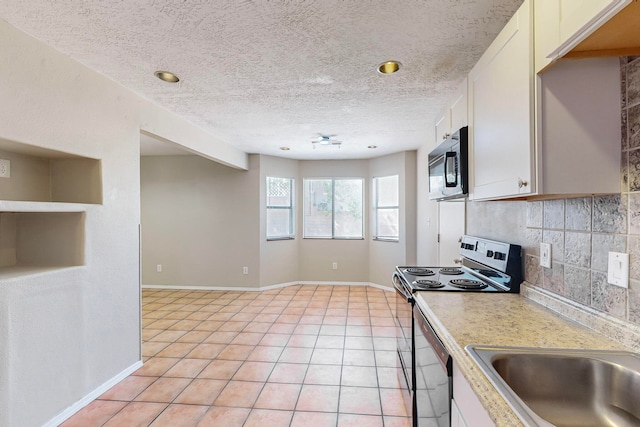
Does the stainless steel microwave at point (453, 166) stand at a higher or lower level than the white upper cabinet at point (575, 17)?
lower

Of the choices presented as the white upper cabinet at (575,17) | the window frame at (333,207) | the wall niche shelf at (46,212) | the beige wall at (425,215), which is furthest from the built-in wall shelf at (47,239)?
the window frame at (333,207)

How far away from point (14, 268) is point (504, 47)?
303 cm

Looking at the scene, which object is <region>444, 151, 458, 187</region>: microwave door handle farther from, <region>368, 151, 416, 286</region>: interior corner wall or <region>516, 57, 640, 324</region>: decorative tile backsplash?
<region>368, 151, 416, 286</region>: interior corner wall

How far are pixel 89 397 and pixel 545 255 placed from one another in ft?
9.88

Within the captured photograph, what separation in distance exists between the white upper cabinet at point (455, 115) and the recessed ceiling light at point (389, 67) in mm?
437

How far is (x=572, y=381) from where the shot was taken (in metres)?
0.98

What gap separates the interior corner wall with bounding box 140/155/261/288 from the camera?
523cm

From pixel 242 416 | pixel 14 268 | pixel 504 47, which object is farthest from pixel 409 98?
pixel 14 268

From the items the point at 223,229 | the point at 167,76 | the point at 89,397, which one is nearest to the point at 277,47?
the point at 167,76

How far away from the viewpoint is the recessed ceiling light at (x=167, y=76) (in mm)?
2191

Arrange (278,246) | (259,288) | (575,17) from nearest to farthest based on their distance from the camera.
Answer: (575,17), (259,288), (278,246)

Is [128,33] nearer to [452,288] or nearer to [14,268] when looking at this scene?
[14,268]

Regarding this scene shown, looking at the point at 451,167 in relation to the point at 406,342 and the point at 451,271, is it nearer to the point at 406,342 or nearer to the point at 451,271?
the point at 451,271

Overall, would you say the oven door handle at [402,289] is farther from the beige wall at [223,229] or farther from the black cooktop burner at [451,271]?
the beige wall at [223,229]
